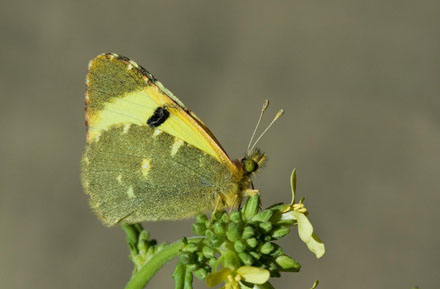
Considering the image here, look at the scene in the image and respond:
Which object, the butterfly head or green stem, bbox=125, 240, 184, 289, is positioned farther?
the butterfly head

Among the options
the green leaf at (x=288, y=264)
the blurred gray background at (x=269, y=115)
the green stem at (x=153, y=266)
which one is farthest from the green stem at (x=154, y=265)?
the blurred gray background at (x=269, y=115)

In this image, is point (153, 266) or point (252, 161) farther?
point (252, 161)

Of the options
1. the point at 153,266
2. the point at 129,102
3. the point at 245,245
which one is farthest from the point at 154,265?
the point at 129,102

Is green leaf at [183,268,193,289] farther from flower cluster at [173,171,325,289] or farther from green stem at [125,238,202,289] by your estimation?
green stem at [125,238,202,289]

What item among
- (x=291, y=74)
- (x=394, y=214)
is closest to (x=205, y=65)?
(x=291, y=74)

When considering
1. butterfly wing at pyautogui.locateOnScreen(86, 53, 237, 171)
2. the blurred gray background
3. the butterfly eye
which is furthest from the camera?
the blurred gray background

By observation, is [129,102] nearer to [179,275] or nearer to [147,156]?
[147,156]

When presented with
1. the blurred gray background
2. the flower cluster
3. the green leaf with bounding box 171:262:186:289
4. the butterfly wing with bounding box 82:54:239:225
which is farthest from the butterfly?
the blurred gray background
